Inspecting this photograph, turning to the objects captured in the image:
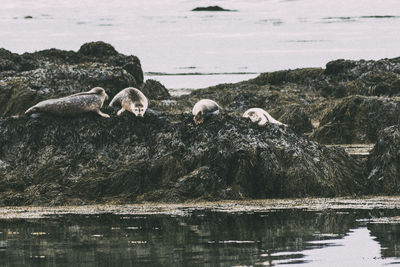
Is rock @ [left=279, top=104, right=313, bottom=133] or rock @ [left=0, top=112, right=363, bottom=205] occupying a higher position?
rock @ [left=0, top=112, right=363, bottom=205]

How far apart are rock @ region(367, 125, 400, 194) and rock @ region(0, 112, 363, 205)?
0.55 feet

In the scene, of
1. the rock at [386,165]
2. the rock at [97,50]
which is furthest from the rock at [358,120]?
the rock at [97,50]

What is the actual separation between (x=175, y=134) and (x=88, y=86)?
625cm

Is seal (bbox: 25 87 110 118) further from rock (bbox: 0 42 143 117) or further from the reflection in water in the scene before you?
rock (bbox: 0 42 143 117)

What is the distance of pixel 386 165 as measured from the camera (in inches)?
451

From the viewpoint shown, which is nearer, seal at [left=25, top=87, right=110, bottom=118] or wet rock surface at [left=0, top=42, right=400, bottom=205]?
wet rock surface at [left=0, top=42, right=400, bottom=205]

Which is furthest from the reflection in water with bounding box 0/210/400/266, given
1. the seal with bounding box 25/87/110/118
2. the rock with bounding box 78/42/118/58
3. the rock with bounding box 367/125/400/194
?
the rock with bounding box 78/42/118/58

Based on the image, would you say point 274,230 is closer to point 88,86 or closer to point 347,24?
point 88,86

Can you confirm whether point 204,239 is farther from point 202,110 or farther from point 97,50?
point 97,50

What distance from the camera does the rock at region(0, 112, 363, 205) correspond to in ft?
36.0

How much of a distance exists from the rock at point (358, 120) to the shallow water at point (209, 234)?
22.2 ft

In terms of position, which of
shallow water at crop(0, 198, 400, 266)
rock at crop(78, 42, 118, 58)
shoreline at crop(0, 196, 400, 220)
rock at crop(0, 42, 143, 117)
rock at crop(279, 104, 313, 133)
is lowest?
rock at crop(279, 104, 313, 133)

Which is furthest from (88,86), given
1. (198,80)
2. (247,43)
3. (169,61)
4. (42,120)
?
(247,43)

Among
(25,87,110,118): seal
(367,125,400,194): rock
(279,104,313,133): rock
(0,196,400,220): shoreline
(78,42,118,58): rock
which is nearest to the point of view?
(0,196,400,220): shoreline
